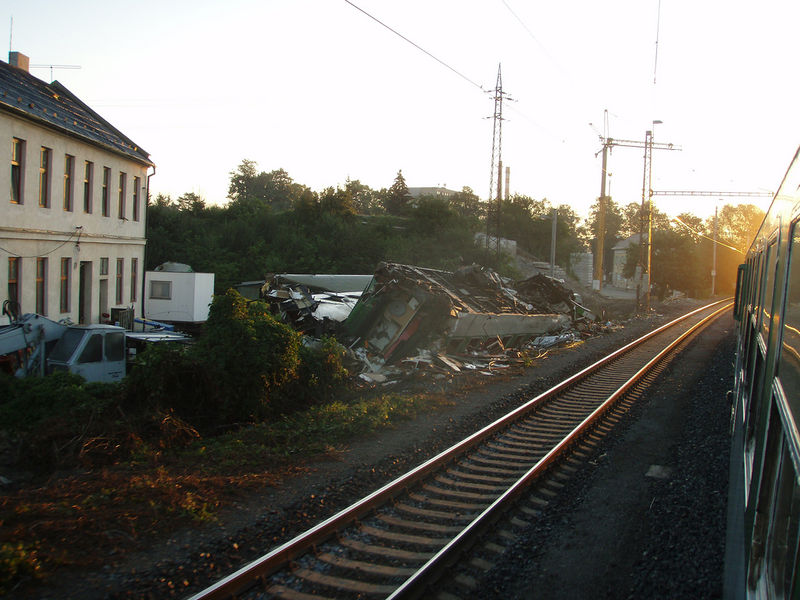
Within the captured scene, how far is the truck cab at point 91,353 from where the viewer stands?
1481cm

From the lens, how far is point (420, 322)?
17906mm

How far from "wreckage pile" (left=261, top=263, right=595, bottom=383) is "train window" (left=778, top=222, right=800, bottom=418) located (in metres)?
12.2

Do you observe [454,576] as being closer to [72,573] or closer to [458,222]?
[72,573]

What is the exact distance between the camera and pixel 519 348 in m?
21.9

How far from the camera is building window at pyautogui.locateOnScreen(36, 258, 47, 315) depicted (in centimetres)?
1898

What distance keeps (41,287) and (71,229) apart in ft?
7.92

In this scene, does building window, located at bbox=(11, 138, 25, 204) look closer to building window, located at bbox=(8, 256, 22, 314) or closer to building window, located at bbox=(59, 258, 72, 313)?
building window, located at bbox=(8, 256, 22, 314)

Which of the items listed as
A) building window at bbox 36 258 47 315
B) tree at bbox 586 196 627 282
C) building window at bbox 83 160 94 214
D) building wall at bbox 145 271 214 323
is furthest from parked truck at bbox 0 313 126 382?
tree at bbox 586 196 627 282

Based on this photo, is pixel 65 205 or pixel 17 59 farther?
pixel 17 59

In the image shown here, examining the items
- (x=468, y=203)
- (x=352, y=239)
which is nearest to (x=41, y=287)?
(x=352, y=239)

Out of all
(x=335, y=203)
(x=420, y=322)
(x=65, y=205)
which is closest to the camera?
(x=420, y=322)

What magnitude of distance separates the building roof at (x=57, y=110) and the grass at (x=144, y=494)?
13118 millimetres

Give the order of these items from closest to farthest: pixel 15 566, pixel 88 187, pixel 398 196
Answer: pixel 15 566
pixel 88 187
pixel 398 196

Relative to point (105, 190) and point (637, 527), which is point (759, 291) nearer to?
point (637, 527)
